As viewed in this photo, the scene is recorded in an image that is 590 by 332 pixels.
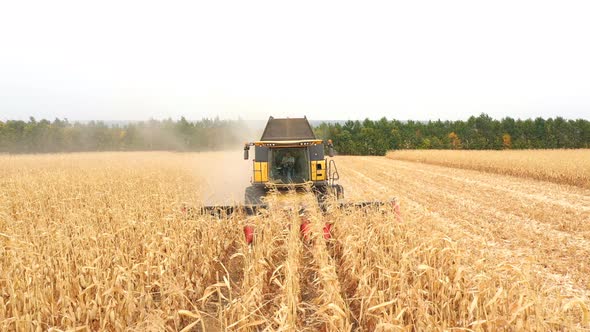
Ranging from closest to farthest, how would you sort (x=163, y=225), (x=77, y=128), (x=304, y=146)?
(x=163, y=225) → (x=304, y=146) → (x=77, y=128)

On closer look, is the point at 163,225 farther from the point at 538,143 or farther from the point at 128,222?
the point at 538,143

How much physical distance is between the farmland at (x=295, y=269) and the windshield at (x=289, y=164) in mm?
1094

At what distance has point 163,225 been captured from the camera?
5.75 m

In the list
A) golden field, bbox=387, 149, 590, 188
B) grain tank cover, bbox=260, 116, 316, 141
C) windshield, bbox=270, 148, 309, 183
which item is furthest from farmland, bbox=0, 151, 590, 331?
golden field, bbox=387, 149, 590, 188

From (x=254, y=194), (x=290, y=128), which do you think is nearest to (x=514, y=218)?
(x=290, y=128)

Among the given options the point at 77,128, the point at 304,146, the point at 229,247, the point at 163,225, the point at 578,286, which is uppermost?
the point at 77,128

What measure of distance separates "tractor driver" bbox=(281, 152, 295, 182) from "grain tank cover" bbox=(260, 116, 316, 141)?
1.39 m

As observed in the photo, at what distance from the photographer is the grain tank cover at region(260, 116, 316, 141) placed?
32.3 ft

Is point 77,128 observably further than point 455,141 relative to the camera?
Yes

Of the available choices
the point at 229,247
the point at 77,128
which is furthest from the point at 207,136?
the point at 229,247

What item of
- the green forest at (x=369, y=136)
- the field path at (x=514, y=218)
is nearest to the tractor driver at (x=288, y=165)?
the field path at (x=514, y=218)

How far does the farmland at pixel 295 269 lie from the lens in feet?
9.52

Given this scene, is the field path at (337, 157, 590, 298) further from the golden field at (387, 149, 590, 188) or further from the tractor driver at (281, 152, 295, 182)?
the tractor driver at (281, 152, 295, 182)

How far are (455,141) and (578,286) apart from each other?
51.3 metres
